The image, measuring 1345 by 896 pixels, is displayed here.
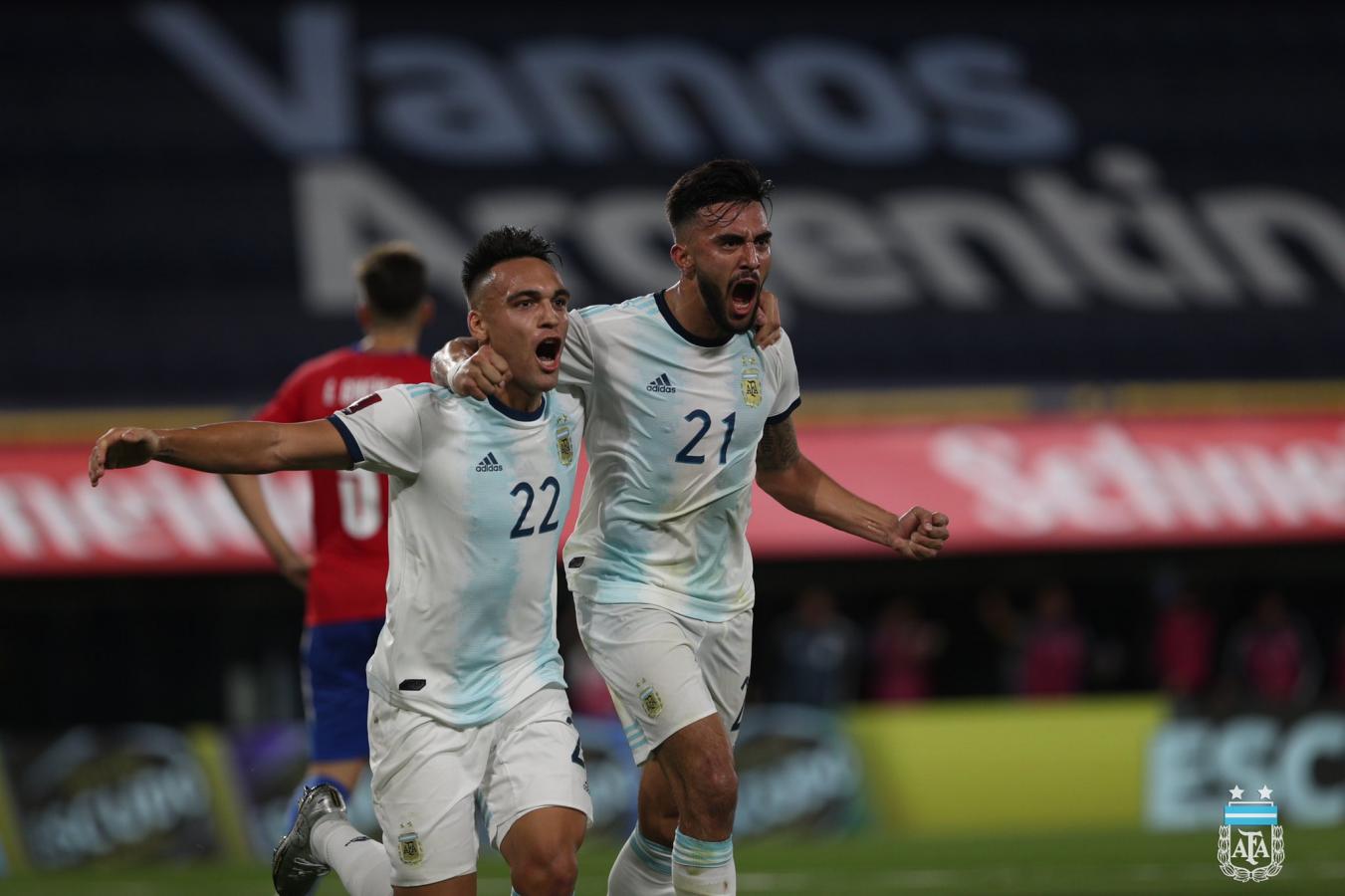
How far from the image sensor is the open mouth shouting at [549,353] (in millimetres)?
5363

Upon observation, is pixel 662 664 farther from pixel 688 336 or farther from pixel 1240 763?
pixel 1240 763

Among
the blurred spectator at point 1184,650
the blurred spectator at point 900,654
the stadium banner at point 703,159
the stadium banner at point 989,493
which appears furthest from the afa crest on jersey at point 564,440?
the blurred spectator at point 1184,650

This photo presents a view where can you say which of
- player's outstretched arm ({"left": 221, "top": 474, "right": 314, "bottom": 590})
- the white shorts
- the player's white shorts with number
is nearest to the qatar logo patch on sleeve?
the player's white shorts with number

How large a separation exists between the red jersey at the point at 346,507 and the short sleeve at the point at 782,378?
4.25 ft

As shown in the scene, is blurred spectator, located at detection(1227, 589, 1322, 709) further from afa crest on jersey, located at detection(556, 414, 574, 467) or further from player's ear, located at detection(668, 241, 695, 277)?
afa crest on jersey, located at detection(556, 414, 574, 467)

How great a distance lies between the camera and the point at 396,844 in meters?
5.31

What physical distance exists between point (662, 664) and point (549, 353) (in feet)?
3.24

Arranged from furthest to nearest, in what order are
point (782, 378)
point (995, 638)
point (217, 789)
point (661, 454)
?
point (995, 638) → point (217, 789) → point (782, 378) → point (661, 454)

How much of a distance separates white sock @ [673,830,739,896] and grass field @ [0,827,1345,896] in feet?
12.1

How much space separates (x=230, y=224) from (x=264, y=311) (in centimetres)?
81

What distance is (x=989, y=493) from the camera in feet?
55.1

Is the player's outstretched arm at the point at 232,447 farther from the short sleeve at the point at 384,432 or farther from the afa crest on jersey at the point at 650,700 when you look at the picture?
the afa crest on jersey at the point at 650,700

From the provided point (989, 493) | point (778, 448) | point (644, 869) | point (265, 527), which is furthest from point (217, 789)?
point (778, 448)

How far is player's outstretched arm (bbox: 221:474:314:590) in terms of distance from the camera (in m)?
6.92
